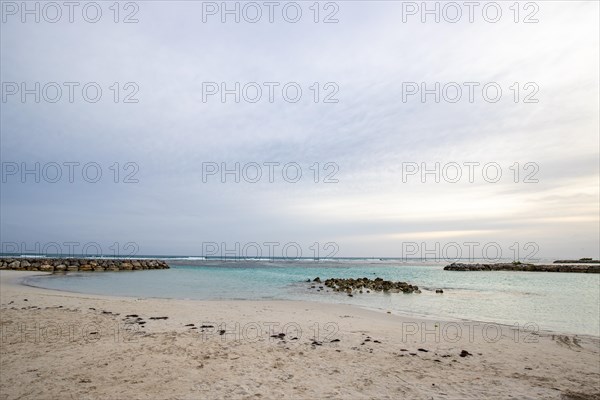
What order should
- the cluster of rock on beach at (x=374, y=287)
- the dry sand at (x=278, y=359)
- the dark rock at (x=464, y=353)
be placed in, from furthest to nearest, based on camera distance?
the cluster of rock on beach at (x=374, y=287)
the dark rock at (x=464, y=353)
the dry sand at (x=278, y=359)

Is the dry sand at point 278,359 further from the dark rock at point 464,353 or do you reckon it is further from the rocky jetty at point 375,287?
the rocky jetty at point 375,287

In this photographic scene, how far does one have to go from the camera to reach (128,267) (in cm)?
4316

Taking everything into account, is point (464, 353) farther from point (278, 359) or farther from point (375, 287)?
point (375, 287)

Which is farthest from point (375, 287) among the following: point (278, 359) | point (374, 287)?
point (278, 359)

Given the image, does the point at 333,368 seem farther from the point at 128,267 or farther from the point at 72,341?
→ the point at 128,267

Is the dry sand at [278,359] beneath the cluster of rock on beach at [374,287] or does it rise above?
above

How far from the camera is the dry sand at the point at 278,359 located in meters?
5.33

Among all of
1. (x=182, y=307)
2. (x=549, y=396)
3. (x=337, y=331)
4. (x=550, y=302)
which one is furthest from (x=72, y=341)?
(x=550, y=302)

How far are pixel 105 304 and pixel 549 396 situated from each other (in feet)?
46.9

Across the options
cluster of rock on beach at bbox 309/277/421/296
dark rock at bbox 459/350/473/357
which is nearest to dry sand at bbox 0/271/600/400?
dark rock at bbox 459/350/473/357

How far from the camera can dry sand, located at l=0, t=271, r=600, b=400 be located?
17.5 ft

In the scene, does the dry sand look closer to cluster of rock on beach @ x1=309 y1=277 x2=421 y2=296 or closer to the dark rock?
the dark rock

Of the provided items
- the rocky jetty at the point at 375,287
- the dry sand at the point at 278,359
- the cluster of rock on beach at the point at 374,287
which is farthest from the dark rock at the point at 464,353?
the rocky jetty at the point at 375,287

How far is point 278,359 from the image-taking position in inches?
269
